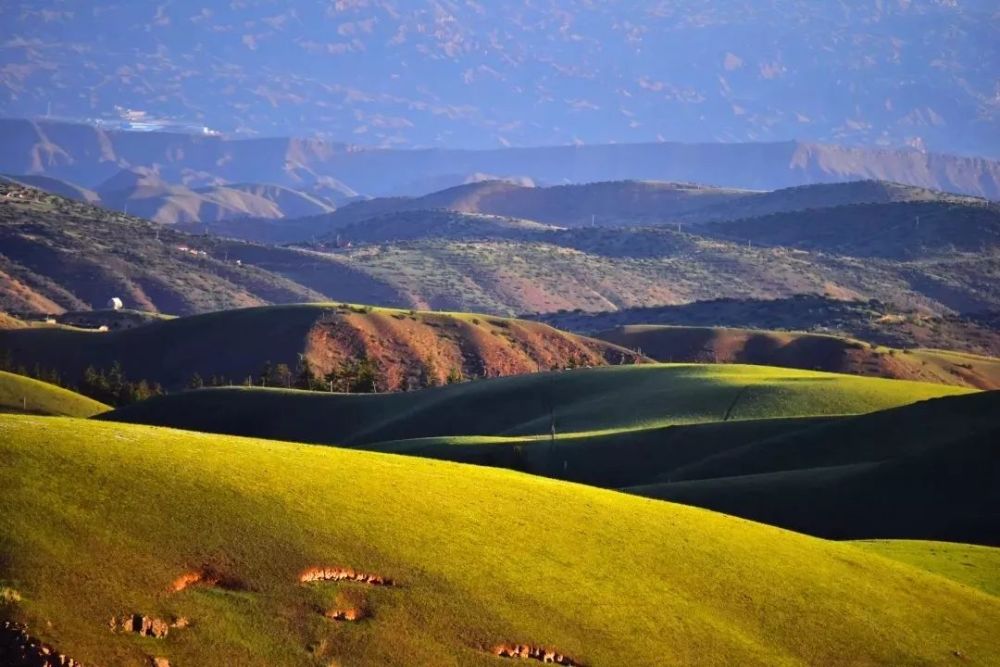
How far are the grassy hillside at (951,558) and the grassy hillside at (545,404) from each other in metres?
34.0

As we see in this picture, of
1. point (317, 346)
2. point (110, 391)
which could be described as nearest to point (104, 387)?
point (110, 391)

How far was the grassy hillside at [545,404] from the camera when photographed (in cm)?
8619

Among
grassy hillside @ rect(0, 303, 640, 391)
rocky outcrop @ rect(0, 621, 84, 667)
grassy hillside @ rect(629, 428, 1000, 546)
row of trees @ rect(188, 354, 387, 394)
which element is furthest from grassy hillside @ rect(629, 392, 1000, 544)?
grassy hillside @ rect(0, 303, 640, 391)

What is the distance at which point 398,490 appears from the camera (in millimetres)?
31812

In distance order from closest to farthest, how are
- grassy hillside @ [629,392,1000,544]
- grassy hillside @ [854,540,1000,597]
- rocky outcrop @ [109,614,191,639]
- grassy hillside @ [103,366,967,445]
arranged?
1. rocky outcrop @ [109,614,191,639]
2. grassy hillside @ [854,540,1000,597]
3. grassy hillside @ [629,392,1000,544]
4. grassy hillside @ [103,366,967,445]

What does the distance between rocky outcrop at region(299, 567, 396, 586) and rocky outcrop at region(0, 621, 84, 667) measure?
5.26m

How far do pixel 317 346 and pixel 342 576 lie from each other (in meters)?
134

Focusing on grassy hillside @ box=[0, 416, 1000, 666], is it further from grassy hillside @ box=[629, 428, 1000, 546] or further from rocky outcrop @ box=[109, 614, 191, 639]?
→ grassy hillside @ box=[629, 428, 1000, 546]

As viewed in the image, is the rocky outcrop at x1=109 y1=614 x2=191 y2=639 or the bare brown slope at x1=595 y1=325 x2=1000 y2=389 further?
the bare brown slope at x1=595 y1=325 x2=1000 y2=389

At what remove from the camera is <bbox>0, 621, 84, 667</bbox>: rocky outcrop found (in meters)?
21.2

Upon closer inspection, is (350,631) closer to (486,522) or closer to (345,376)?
(486,522)

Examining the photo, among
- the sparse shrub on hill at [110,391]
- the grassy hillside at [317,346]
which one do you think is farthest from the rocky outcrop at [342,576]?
the grassy hillside at [317,346]

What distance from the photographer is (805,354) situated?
162 meters

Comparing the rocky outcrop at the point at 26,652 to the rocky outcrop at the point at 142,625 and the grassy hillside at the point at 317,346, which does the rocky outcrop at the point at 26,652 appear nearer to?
the rocky outcrop at the point at 142,625
